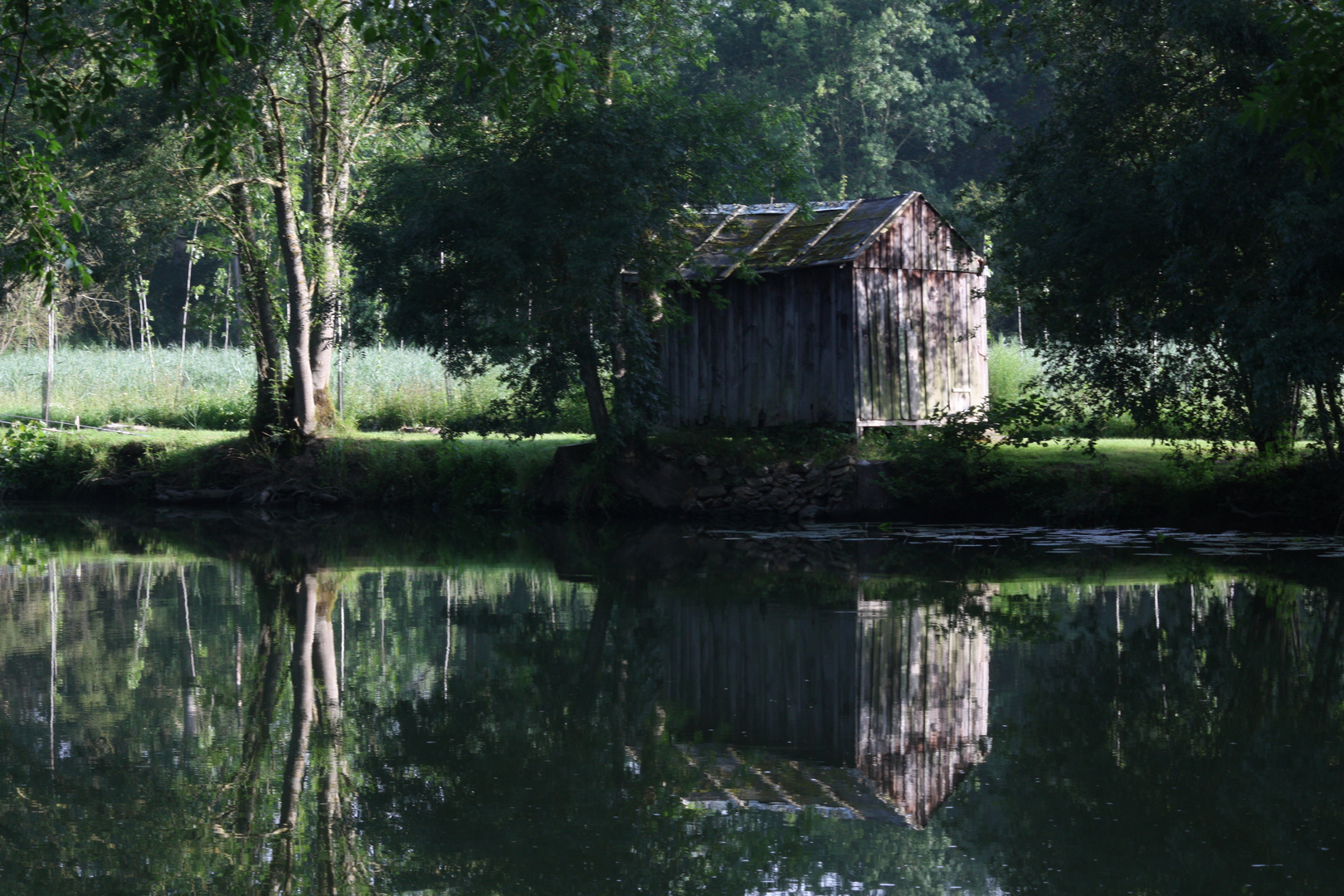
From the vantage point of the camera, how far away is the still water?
14.3 feet

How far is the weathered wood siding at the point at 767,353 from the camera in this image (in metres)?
17.3

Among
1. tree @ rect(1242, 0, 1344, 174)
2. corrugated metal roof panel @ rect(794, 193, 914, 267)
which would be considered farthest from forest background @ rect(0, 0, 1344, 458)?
corrugated metal roof panel @ rect(794, 193, 914, 267)

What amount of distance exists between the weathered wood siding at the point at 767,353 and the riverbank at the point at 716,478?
544 mm

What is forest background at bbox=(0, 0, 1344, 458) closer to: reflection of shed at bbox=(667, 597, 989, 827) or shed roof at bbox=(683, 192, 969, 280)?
shed roof at bbox=(683, 192, 969, 280)

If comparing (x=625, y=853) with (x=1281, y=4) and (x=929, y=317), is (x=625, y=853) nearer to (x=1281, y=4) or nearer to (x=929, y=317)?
(x=1281, y=4)

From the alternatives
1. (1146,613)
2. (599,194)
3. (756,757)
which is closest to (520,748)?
(756,757)

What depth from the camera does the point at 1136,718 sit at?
625cm

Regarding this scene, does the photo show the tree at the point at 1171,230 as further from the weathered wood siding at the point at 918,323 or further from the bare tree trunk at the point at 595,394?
the bare tree trunk at the point at 595,394

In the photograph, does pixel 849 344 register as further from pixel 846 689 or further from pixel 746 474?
pixel 846 689

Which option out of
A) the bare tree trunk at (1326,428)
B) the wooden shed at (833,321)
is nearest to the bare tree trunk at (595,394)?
the wooden shed at (833,321)

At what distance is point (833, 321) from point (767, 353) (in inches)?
45.3

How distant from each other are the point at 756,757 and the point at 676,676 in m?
1.80

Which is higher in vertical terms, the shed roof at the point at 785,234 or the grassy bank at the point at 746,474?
the shed roof at the point at 785,234

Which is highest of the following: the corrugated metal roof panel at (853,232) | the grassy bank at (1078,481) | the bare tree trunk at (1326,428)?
the corrugated metal roof panel at (853,232)
